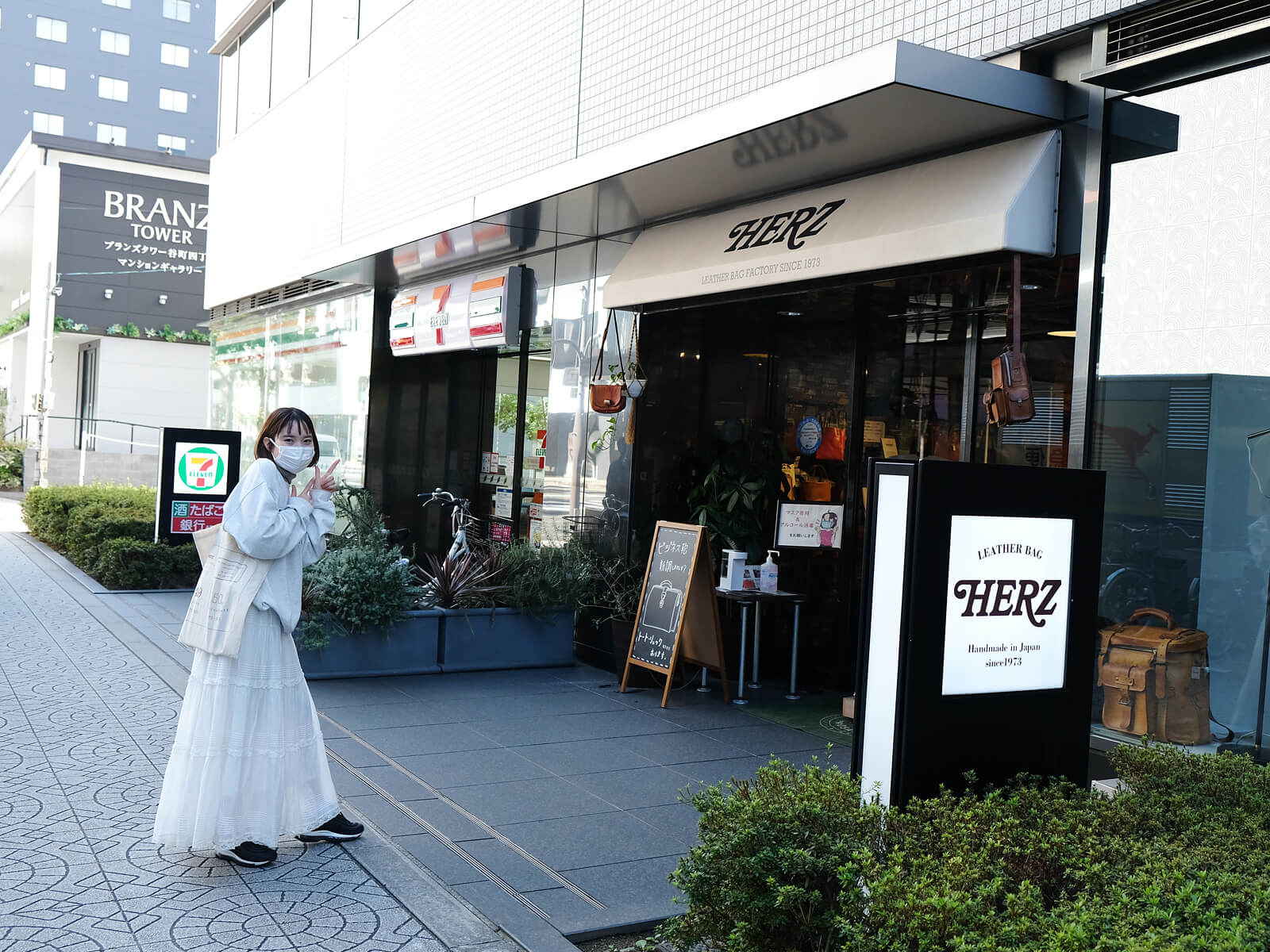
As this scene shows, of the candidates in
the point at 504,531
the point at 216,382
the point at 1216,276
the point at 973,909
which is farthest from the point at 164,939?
the point at 216,382

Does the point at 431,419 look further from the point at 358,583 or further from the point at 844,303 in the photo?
the point at 844,303

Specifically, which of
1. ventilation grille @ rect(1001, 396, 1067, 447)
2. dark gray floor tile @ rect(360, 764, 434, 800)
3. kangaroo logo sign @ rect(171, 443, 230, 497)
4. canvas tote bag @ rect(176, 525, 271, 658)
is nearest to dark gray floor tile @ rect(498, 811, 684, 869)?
dark gray floor tile @ rect(360, 764, 434, 800)

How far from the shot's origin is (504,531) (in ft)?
39.5

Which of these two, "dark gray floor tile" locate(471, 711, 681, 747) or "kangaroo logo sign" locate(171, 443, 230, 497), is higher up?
"kangaroo logo sign" locate(171, 443, 230, 497)

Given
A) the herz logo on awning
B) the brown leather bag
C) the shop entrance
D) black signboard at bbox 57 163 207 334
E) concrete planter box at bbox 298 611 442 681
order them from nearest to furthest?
1. the brown leather bag
2. the herz logo on awning
3. the shop entrance
4. concrete planter box at bbox 298 611 442 681
5. black signboard at bbox 57 163 207 334

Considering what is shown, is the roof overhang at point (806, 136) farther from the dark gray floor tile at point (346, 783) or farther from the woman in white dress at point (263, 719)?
the dark gray floor tile at point (346, 783)

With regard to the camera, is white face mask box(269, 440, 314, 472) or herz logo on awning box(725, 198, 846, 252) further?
herz logo on awning box(725, 198, 846, 252)

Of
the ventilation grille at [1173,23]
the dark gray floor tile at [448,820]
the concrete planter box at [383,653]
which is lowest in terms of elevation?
→ the dark gray floor tile at [448,820]

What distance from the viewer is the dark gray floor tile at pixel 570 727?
715 cm

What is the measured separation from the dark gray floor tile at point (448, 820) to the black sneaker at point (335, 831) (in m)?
0.40

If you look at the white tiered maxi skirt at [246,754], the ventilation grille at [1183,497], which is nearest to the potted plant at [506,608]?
the white tiered maxi skirt at [246,754]

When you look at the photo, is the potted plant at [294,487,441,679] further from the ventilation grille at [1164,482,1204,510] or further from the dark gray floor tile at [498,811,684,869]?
the ventilation grille at [1164,482,1204,510]

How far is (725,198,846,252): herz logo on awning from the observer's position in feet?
22.7

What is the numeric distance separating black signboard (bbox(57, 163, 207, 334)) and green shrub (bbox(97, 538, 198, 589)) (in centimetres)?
2222
